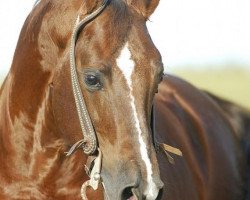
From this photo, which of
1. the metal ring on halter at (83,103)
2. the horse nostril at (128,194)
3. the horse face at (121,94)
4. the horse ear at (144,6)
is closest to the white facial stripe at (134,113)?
the horse face at (121,94)

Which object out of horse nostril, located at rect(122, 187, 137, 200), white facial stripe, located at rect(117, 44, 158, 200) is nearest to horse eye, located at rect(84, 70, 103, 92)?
white facial stripe, located at rect(117, 44, 158, 200)

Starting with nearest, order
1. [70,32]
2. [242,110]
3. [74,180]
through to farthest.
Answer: [70,32], [74,180], [242,110]

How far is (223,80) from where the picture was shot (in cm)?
2355

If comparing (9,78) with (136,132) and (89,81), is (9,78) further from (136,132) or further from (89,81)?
(136,132)

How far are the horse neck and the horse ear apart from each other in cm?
45

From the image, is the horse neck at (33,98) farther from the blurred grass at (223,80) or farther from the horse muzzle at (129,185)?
the blurred grass at (223,80)

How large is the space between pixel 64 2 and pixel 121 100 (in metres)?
0.75

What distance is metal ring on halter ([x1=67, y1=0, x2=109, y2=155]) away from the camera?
4.43 meters

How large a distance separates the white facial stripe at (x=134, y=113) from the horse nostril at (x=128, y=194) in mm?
106

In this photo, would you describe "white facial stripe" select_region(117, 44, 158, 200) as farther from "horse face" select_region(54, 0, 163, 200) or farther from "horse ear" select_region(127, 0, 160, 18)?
"horse ear" select_region(127, 0, 160, 18)

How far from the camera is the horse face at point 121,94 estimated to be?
13.8 feet

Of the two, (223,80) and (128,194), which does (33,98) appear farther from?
(223,80)

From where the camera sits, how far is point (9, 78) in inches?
197

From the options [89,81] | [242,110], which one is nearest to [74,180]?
[89,81]
